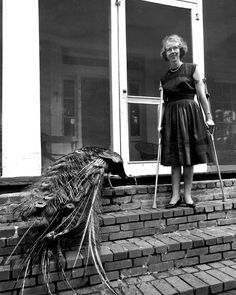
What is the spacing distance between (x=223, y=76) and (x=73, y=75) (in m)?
2.84

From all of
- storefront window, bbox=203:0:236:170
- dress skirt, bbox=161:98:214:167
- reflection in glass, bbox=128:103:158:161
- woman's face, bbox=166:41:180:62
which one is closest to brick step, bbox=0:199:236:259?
dress skirt, bbox=161:98:214:167

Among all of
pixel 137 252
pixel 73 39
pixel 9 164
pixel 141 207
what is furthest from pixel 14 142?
pixel 73 39

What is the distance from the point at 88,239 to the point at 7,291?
2.07ft

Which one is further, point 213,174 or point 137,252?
point 213,174

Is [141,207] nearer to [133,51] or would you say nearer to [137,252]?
[137,252]

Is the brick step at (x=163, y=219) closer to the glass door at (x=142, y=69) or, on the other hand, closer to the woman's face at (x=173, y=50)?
the glass door at (x=142, y=69)

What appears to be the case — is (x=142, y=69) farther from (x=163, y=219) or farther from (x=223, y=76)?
(x=163, y=219)

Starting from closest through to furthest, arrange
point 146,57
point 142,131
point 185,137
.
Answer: point 185,137, point 142,131, point 146,57

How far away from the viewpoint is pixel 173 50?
3104mm

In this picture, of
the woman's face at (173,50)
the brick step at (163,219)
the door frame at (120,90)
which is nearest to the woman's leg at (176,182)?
the brick step at (163,219)

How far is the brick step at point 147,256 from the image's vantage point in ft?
7.35

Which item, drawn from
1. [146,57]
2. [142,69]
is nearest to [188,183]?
[142,69]

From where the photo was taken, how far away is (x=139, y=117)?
13.7ft

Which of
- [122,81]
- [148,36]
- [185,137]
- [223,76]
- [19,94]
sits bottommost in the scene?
[185,137]
